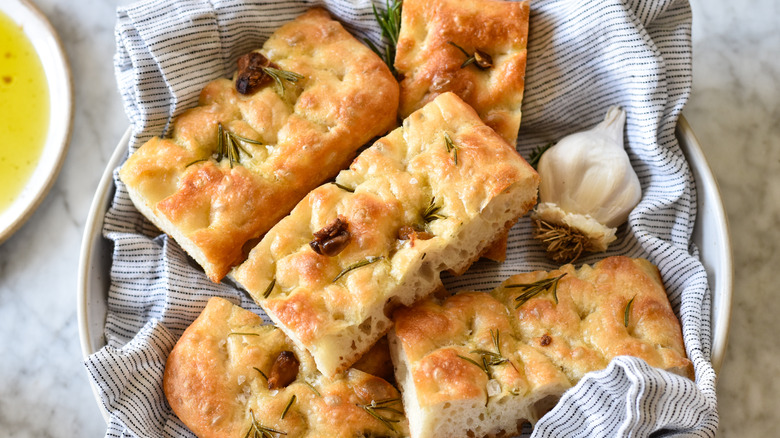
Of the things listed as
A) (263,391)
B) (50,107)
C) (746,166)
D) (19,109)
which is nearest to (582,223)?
(746,166)

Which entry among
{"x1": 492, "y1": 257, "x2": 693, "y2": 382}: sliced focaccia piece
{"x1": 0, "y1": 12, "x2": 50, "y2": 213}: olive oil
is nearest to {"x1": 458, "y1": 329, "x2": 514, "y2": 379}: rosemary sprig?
{"x1": 492, "y1": 257, "x2": 693, "y2": 382}: sliced focaccia piece

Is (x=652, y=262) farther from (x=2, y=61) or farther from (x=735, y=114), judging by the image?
(x=2, y=61)

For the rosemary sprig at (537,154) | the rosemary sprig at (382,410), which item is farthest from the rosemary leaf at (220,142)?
the rosemary sprig at (537,154)

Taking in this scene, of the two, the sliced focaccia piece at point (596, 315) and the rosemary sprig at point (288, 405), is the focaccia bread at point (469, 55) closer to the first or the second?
the sliced focaccia piece at point (596, 315)

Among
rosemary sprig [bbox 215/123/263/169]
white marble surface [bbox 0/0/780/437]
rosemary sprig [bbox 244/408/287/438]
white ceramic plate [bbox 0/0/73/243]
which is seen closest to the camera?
rosemary sprig [bbox 244/408/287/438]

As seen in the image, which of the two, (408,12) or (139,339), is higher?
(408,12)

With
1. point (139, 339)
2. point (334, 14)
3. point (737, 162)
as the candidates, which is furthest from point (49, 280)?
point (737, 162)

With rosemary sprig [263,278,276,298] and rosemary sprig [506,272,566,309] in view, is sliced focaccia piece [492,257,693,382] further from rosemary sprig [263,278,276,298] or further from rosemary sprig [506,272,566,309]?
rosemary sprig [263,278,276,298]

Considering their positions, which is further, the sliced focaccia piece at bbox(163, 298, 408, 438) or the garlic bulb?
the garlic bulb
